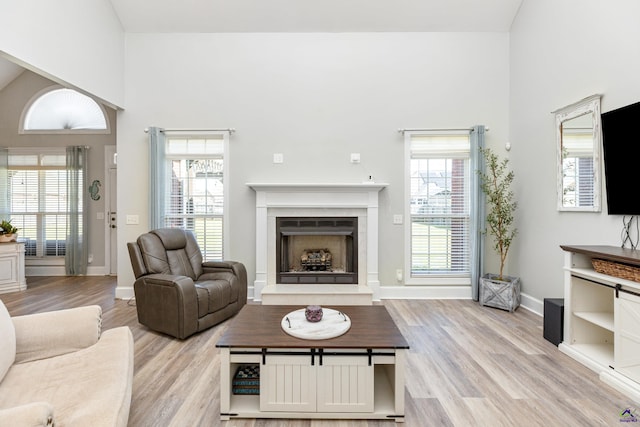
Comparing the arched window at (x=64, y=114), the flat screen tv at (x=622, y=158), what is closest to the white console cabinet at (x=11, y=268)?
the arched window at (x=64, y=114)

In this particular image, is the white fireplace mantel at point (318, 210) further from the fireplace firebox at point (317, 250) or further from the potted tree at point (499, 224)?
the potted tree at point (499, 224)

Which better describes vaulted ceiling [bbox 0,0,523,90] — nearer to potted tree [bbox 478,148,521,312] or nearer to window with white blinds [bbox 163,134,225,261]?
window with white blinds [bbox 163,134,225,261]

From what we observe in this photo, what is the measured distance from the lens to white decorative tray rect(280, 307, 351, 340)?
1901 mm

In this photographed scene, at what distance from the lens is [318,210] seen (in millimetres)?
4238

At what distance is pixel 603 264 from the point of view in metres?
2.42

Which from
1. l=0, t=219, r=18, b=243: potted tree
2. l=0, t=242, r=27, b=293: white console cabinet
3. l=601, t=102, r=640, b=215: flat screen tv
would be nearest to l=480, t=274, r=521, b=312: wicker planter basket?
l=601, t=102, r=640, b=215: flat screen tv

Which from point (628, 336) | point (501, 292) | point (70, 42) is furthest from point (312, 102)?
point (628, 336)

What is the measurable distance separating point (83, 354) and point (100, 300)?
118 inches

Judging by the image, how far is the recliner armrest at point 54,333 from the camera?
5.60 feet

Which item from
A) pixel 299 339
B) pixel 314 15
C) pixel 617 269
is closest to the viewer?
pixel 299 339

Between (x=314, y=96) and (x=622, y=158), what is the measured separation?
3335 millimetres

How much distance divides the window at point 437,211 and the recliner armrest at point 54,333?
3.63 m

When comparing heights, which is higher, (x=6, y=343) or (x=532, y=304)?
(x=6, y=343)

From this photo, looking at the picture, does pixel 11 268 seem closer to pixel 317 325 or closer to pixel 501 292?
pixel 317 325
